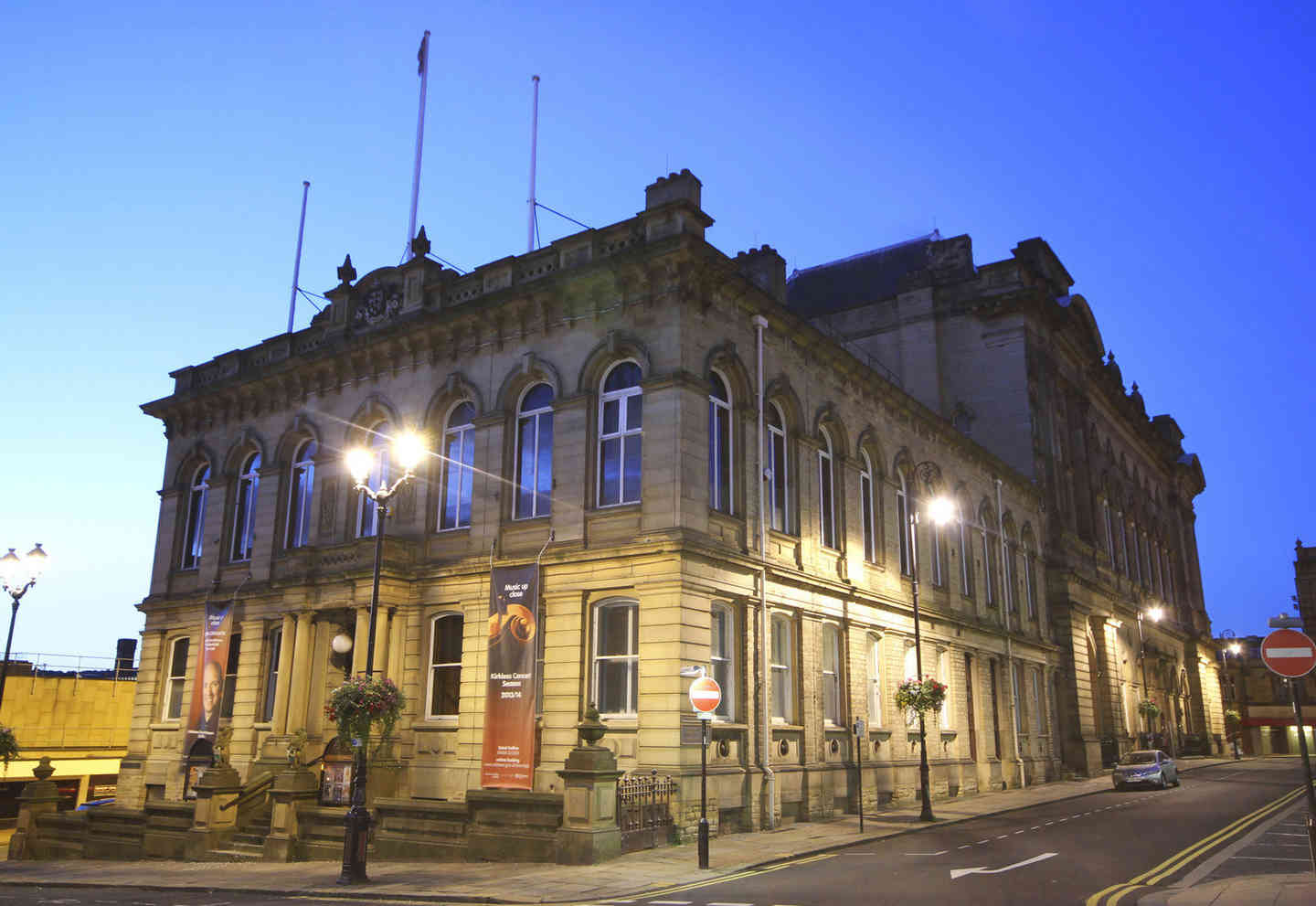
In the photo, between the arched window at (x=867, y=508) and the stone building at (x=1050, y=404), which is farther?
the stone building at (x=1050, y=404)

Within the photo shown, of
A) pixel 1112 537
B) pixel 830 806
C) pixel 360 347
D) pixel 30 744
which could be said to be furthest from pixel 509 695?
pixel 1112 537

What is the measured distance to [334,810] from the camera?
21.1 m

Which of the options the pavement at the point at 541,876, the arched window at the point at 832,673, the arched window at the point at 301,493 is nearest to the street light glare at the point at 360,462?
the pavement at the point at 541,876

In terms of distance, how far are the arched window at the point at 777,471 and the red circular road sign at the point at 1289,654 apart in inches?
516

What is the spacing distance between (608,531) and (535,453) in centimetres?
337

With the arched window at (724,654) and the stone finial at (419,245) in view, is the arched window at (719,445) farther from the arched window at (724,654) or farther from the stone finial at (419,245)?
the stone finial at (419,245)

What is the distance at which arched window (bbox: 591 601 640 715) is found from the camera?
21906mm

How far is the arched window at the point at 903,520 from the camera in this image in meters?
32.4

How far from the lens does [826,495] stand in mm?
28500

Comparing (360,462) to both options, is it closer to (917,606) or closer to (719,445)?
(719,445)

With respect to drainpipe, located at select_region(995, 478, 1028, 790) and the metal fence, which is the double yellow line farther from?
drainpipe, located at select_region(995, 478, 1028, 790)

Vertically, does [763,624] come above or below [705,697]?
above

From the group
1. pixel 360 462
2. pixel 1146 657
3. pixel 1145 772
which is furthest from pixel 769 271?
pixel 1146 657

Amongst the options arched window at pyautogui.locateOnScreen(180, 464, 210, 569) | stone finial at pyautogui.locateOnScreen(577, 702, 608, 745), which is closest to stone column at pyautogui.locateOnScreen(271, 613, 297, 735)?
arched window at pyautogui.locateOnScreen(180, 464, 210, 569)
